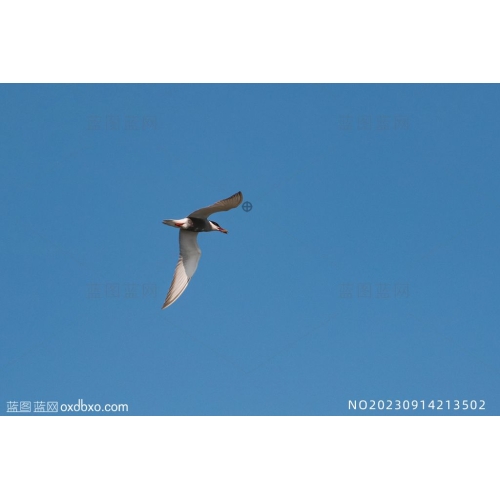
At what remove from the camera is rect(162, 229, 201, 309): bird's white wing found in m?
8.63

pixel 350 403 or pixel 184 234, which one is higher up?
pixel 184 234

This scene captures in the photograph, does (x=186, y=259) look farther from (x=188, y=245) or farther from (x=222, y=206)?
(x=222, y=206)

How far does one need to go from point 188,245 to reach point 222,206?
126 centimetres

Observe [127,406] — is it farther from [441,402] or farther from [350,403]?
[441,402]

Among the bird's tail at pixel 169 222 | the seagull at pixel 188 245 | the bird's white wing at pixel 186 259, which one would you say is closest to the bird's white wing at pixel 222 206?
the seagull at pixel 188 245

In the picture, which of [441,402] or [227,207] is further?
[441,402]

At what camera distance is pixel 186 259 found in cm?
880

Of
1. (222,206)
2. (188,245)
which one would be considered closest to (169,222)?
(188,245)

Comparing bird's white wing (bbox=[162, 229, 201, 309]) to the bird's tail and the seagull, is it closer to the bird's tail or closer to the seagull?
the seagull

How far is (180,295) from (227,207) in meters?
1.48

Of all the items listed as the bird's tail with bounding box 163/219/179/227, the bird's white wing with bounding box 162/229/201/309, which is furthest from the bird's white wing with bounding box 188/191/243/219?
the bird's white wing with bounding box 162/229/201/309

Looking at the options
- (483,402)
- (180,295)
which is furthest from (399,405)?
(180,295)

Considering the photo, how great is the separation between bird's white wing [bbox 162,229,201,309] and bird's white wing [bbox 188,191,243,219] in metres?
0.48

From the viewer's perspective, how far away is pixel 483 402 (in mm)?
8891
